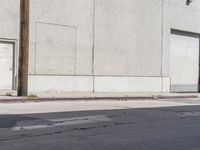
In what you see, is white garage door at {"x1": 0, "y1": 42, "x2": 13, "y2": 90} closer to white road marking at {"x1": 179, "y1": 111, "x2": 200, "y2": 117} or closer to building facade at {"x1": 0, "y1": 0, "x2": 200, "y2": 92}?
building facade at {"x1": 0, "y1": 0, "x2": 200, "y2": 92}

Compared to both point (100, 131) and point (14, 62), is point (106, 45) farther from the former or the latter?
point (100, 131)

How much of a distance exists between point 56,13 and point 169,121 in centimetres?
1225

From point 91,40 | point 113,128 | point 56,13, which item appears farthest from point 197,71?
point 113,128

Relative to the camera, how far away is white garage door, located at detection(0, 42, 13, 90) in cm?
2347

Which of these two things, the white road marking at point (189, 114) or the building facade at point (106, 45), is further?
the building facade at point (106, 45)

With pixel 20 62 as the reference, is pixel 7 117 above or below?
below

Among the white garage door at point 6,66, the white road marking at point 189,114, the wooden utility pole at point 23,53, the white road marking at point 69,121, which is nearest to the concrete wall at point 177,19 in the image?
the white garage door at point 6,66

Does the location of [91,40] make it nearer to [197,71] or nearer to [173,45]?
[173,45]

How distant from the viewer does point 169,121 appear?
14641mm

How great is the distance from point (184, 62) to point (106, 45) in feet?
27.6

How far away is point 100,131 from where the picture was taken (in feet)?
39.3

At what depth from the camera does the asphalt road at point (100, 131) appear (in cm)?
987

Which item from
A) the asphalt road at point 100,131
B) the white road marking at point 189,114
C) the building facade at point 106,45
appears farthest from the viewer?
the building facade at point 106,45

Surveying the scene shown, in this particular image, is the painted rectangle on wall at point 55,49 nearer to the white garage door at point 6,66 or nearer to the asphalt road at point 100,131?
the white garage door at point 6,66
